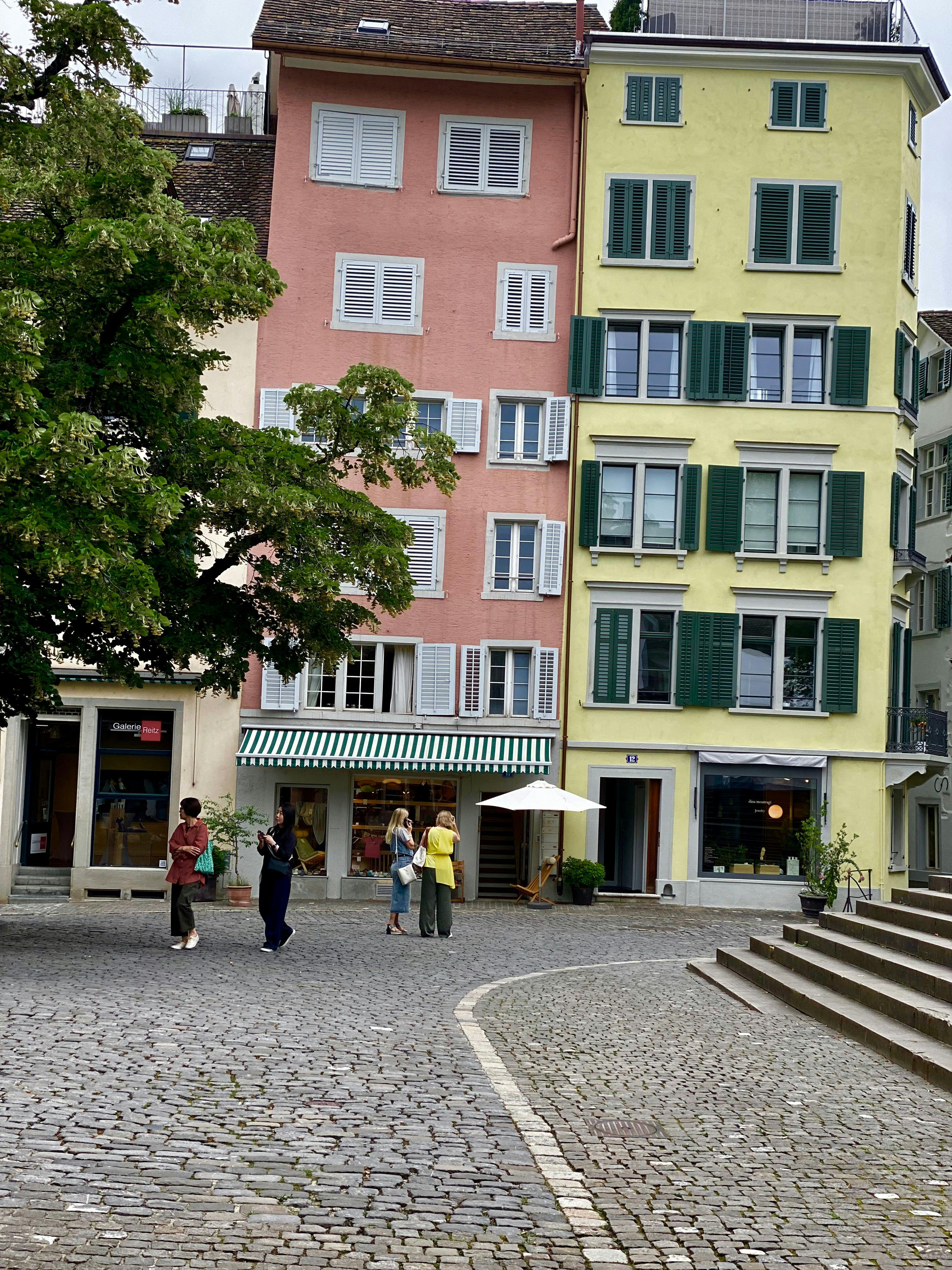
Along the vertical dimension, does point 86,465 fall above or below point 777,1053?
above

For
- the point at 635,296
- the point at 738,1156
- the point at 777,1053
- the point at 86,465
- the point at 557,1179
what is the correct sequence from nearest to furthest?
1. the point at 557,1179
2. the point at 738,1156
3. the point at 777,1053
4. the point at 86,465
5. the point at 635,296

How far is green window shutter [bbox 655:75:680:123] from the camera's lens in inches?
1398

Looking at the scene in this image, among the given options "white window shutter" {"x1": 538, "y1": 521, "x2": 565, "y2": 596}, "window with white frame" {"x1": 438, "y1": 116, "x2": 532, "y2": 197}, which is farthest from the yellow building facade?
"window with white frame" {"x1": 438, "y1": 116, "x2": 532, "y2": 197}

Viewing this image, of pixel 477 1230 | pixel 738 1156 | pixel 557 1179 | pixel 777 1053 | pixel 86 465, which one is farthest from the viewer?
pixel 86 465

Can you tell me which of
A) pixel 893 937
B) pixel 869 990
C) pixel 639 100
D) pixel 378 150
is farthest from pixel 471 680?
pixel 869 990

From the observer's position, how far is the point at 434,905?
22609 mm

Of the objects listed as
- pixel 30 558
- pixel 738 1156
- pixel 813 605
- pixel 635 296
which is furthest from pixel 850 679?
pixel 738 1156

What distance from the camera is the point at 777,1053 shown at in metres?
12.1

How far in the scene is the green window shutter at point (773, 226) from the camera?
3512 centimetres

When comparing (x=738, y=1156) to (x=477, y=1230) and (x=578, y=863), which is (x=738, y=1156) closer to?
(x=477, y=1230)

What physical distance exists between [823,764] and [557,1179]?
27.4 m

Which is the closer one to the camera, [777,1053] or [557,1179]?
[557,1179]

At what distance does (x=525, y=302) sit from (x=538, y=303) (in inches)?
10.7

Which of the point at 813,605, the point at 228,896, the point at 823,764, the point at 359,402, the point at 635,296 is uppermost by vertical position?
the point at 635,296
